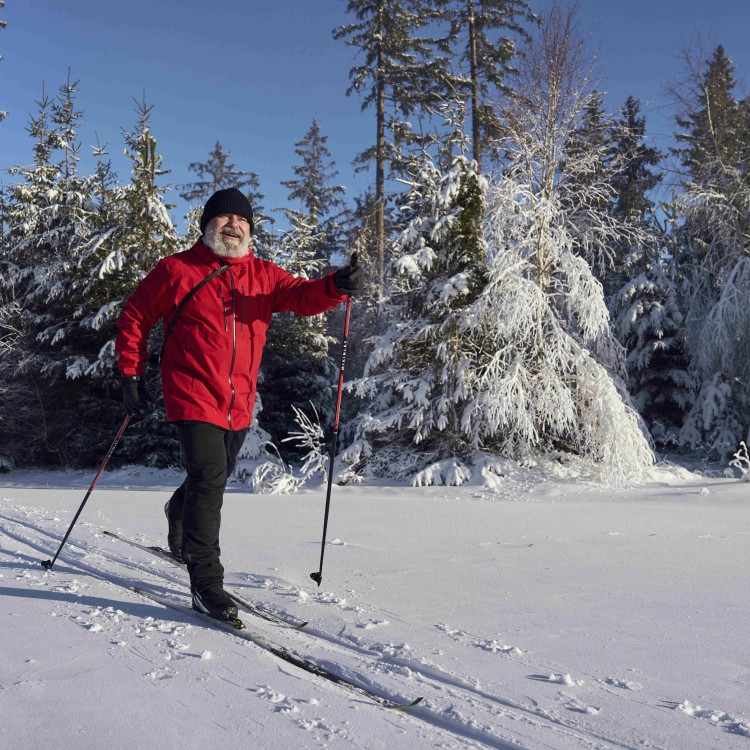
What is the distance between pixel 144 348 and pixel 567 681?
8.59 feet

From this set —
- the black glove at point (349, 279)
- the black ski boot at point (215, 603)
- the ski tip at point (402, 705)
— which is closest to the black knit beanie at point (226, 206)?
the black glove at point (349, 279)

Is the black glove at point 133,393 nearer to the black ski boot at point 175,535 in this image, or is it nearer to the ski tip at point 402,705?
the black ski boot at point 175,535

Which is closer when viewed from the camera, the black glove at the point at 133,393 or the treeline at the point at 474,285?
the black glove at the point at 133,393

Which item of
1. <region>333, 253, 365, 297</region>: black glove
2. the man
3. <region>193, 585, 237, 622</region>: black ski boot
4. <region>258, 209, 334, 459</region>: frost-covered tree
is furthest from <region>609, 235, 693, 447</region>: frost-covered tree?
<region>193, 585, 237, 622</region>: black ski boot

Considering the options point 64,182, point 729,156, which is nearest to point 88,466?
point 64,182

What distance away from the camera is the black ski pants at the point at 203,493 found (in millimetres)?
2963

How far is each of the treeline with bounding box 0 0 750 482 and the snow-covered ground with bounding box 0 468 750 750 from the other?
529 cm

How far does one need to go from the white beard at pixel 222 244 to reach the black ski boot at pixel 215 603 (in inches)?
64.1

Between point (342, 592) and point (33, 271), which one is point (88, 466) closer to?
point (33, 271)

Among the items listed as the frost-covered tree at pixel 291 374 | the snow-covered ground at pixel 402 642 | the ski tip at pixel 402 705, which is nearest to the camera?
the snow-covered ground at pixel 402 642

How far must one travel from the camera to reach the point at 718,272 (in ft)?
48.6

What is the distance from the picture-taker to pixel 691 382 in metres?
15.4

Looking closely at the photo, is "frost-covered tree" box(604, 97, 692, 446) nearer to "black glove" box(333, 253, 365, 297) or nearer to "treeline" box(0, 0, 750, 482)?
"treeline" box(0, 0, 750, 482)

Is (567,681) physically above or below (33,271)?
below
